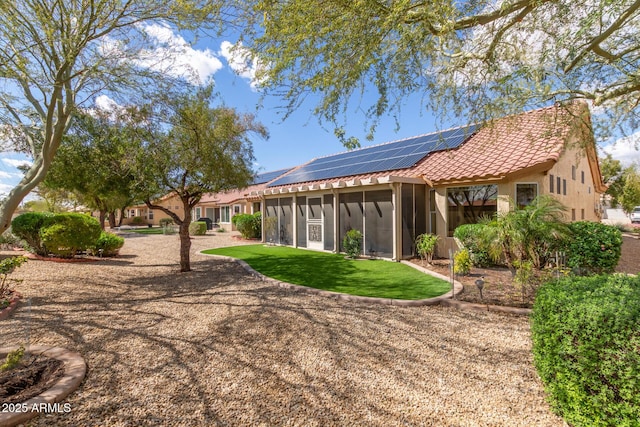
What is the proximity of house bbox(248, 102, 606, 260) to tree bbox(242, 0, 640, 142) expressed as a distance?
1.00m

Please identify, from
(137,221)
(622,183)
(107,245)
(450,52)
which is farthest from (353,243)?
(137,221)

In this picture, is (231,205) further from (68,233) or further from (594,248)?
(594,248)

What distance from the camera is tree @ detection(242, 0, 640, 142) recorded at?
4.75 metres

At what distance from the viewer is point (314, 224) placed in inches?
566

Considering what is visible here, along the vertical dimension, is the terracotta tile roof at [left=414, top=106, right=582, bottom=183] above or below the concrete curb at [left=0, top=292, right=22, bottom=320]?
above

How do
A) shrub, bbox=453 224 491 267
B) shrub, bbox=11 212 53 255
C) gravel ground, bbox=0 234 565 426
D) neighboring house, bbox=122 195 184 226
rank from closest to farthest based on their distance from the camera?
gravel ground, bbox=0 234 565 426 < shrub, bbox=453 224 491 267 < shrub, bbox=11 212 53 255 < neighboring house, bbox=122 195 184 226

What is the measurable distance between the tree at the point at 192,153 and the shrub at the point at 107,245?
15.8 feet

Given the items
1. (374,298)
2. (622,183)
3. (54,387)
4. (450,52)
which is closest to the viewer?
(54,387)

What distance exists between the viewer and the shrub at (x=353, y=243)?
1167 centimetres

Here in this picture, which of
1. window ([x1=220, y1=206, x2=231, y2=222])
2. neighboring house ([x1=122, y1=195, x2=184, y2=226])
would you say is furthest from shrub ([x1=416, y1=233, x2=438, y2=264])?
neighboring house ([x1=122, y1=195, x2=184, y2=226])

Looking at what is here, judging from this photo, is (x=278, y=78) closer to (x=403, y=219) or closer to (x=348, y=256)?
(x=403, y=219)

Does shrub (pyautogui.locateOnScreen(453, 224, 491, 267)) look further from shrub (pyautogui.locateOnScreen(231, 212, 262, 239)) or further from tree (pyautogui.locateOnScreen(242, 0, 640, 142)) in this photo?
shrub (pyautogui.locateOnScreen(231, 212, 262, 239))

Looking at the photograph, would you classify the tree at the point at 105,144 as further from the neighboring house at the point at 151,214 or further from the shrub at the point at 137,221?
the shrub at the point at 137,221

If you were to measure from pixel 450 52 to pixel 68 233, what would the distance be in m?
13.0
